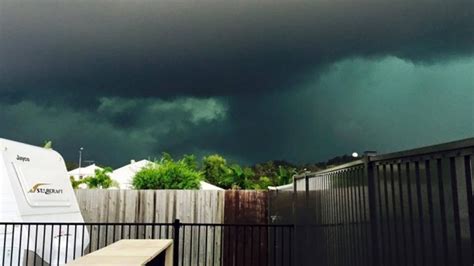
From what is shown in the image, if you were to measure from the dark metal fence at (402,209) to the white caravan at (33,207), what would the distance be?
3322mm

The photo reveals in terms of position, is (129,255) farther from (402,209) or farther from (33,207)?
(33,207)

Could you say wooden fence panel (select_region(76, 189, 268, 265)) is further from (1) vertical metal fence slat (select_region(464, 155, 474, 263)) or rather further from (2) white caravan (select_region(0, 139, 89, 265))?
(1) vertical metal fence slat (select_region(464, 155, 474, 263))

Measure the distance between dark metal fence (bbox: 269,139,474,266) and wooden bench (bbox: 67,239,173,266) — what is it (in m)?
1.20

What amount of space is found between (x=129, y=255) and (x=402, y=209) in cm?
212

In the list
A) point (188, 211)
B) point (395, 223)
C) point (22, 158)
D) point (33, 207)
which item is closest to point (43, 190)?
point (33, 207)

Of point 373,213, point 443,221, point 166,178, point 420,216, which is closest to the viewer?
point 443,221

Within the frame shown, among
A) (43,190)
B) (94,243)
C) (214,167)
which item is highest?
(214,167)

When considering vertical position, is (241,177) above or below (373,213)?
above

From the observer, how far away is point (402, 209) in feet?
5.19

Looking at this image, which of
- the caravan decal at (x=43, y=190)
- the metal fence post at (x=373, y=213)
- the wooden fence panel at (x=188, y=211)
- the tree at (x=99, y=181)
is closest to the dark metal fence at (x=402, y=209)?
the metal fence post at (x=373, y=213)

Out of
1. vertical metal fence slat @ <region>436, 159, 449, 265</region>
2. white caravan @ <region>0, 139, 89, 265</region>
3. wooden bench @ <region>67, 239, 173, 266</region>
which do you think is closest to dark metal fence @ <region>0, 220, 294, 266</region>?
white caravan @ <region>0, 139, 89, 265</region>

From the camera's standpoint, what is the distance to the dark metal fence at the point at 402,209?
3.92 ft

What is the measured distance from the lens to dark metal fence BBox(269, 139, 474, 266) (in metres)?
1.19

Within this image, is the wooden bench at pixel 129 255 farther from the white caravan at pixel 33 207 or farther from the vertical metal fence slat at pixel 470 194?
the vertical metal fence slat at pixel 470 194
